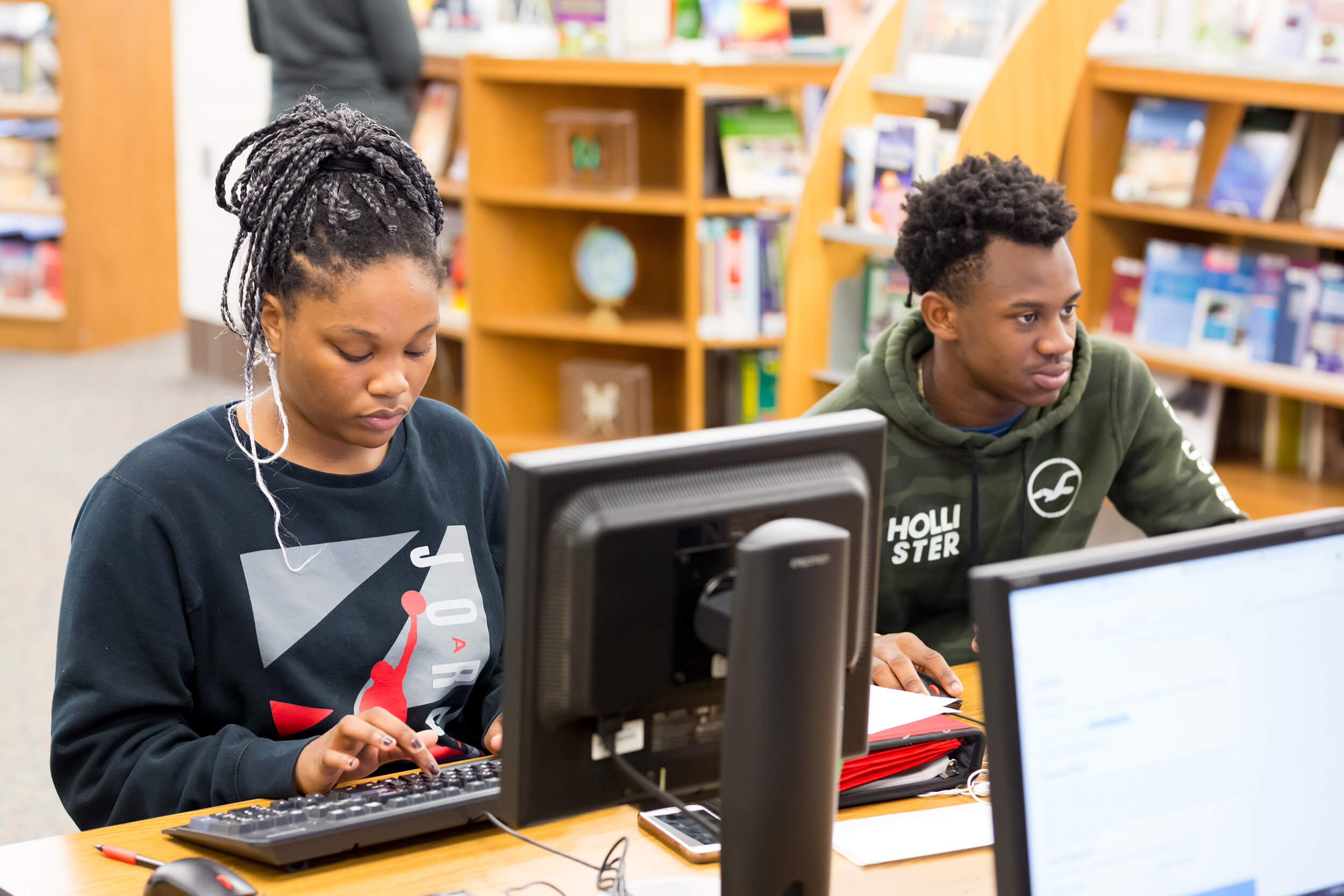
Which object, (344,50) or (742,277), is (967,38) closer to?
(742,277)

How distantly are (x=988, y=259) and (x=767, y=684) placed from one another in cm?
112

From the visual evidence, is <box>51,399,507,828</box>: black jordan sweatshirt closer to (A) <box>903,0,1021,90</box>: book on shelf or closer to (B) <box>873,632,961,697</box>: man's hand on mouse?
(B) <box>873,632,961,697</box>: man's hand on mouse

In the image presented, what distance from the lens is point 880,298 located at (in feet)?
12.7

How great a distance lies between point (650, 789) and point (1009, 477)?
1030 mm

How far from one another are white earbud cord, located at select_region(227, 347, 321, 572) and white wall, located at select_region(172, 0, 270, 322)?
4034 millimetres

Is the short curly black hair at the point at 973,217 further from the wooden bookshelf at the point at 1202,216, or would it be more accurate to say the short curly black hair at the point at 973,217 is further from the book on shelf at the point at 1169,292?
the book on shelf at the point at 1169,292

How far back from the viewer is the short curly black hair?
205 cm

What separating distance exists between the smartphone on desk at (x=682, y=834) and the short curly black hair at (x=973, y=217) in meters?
0.95

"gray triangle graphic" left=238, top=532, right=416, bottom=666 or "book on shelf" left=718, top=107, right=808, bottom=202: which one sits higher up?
"book on shelf" left=718, top=107, right=808, bottom=202

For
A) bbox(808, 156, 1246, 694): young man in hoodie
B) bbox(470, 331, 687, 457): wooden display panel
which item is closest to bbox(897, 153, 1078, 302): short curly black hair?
bbox(808, 156, 1246, 694): young man in hoodie

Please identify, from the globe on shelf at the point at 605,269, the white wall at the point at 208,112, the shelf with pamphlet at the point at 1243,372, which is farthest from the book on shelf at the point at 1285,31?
the white wall at the point at 208,112

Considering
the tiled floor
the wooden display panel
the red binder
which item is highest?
the red binder

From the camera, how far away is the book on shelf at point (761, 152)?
4.24 m

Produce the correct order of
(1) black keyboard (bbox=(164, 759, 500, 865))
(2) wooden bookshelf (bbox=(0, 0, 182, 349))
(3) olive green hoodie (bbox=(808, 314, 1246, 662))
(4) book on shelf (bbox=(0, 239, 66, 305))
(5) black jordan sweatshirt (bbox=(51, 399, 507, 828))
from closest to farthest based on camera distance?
(1) black keyboard (bbox=(164, 759, 500, 865))
(5) black jordan sweatshirt (bbox=(51, 399, 507, 828))
(3) olive green hoodie (bbox=(808, 314, 1246, 662))
(2) wooden bookshelf (bbox=(0, 0, 182, 349))
(4) book on shelf (bbox=(0, 239, 66, 305))
